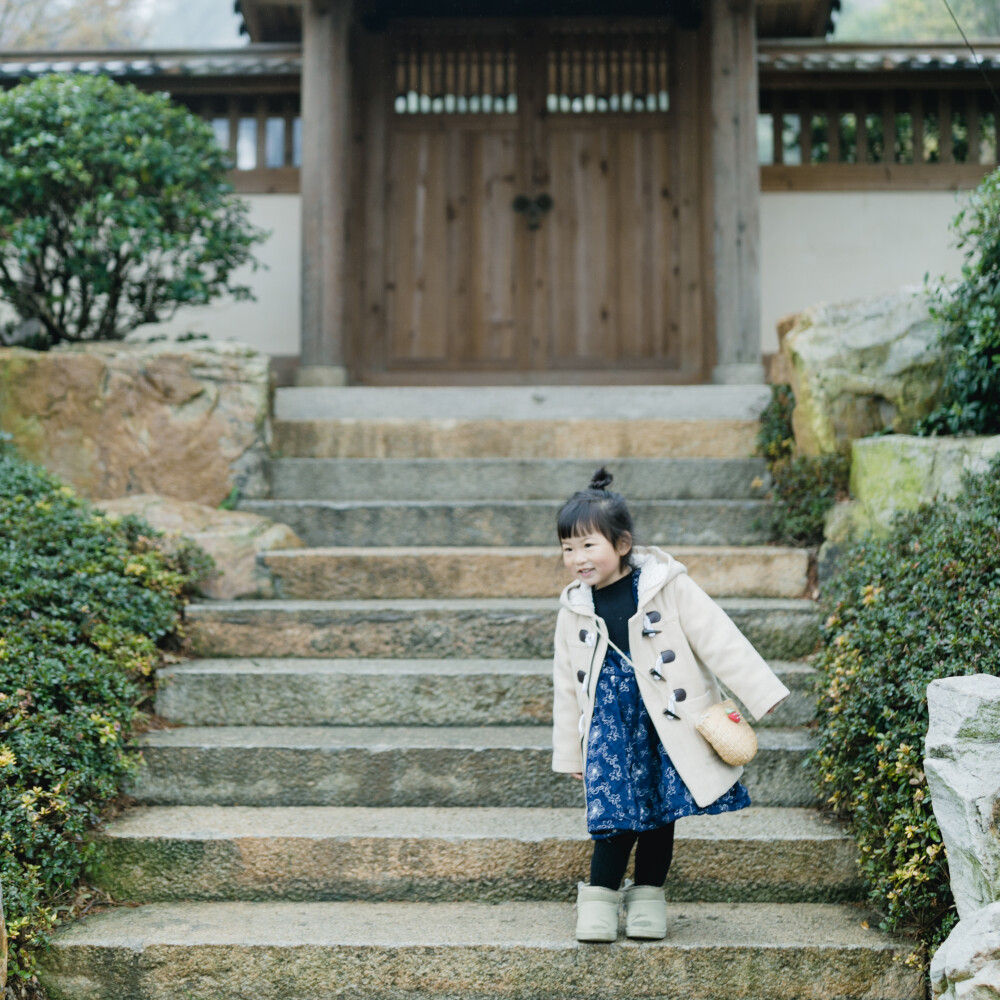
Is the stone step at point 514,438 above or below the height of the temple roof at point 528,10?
below

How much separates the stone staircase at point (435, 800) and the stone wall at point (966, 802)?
453 mm

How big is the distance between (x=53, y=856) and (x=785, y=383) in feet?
13.0

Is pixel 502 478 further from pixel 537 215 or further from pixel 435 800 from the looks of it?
pixel 537 215

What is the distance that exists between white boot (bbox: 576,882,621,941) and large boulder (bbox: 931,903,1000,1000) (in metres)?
0.81

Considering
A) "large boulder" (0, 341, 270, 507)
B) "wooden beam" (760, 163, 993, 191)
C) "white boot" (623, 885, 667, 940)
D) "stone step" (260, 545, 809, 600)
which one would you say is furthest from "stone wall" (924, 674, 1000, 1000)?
"wooden beam" (760, 163, 993, 191)

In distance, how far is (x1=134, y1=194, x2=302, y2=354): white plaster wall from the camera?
735cm

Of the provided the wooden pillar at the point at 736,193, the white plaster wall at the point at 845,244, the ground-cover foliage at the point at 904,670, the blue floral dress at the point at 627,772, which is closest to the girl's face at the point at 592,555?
the blue floral dress at the point at 627,772

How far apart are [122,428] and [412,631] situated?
2080 mm

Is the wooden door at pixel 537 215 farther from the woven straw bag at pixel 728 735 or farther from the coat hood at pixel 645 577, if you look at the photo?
the woven straw bag at pixel 728 735

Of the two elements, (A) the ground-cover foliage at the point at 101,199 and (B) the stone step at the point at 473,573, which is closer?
(B) the stone step at the point at 473,573

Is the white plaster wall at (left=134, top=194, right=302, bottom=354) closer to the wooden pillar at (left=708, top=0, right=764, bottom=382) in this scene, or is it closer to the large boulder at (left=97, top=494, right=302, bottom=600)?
the large boulder at (left=97, top=494, right=302, bottom=600)

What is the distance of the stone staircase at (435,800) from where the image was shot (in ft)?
8.33

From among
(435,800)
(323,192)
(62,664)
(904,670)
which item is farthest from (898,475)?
(323,192)

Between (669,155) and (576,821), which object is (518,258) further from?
(576,821)
